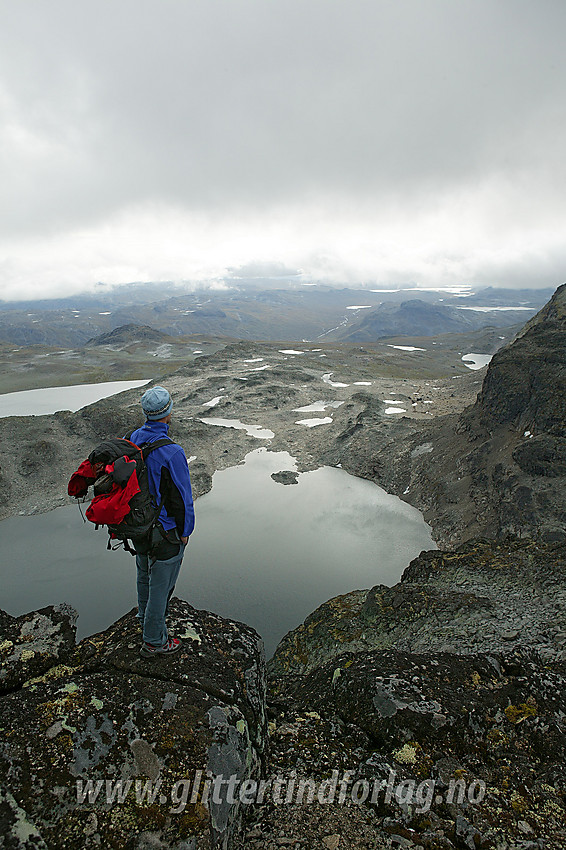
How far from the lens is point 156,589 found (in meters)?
6.10

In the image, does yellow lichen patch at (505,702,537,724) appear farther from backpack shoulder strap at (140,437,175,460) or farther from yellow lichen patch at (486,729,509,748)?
backpack shoulder strap at (140,437,175,460)

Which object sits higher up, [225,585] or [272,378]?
[272,378]

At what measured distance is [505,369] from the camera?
33250mm

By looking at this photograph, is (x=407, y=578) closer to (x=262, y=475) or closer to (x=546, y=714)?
(x=546, y=714)

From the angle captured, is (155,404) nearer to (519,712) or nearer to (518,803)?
(518,803)

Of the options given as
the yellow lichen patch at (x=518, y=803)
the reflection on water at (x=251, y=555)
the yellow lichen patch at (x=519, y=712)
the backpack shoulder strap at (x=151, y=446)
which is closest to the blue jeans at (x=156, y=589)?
the backpack shoulder strap at (x=151, y=446)

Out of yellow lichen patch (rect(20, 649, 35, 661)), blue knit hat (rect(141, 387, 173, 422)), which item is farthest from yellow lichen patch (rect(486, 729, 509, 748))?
yellow lichen patch (rect(20, 649, 35, 661))

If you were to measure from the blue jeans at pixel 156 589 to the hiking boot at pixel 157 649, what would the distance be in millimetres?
66

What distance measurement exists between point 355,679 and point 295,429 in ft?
137

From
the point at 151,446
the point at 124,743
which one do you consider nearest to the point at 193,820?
the point at 124,743

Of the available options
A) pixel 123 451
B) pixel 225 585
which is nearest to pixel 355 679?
pixel 123 451

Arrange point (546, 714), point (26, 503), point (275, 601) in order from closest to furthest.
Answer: point (546, 714), point (275, 601), point (26, 503)

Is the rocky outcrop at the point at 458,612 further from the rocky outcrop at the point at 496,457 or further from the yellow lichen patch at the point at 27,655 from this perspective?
the rocky outcrop at the point at 496,457

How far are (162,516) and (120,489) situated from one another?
87 centimetres
